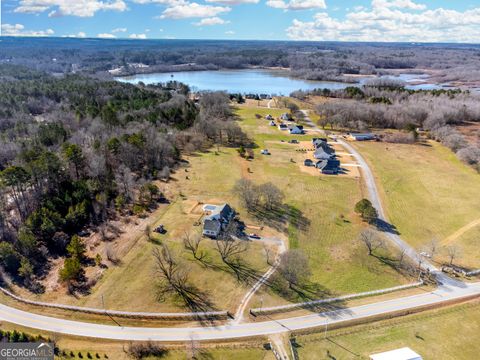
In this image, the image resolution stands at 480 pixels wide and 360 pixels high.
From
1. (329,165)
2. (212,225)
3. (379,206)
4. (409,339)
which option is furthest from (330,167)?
(409,339)

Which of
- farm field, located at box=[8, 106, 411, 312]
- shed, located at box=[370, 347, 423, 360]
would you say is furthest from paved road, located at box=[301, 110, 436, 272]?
shed, located at box=[370, 347, 423, 360]

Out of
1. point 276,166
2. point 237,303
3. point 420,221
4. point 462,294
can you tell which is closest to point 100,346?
point 237,303

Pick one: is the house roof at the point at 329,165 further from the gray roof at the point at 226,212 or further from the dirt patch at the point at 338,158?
the gray roof at the point at 226,212

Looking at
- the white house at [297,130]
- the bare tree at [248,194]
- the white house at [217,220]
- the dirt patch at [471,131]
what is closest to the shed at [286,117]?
the white house at [297,130]

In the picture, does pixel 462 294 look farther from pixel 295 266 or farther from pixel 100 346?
pixel 100 346

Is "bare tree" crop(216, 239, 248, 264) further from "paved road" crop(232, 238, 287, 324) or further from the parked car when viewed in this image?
the parked car

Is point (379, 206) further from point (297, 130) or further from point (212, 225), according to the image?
point (297, 130)
